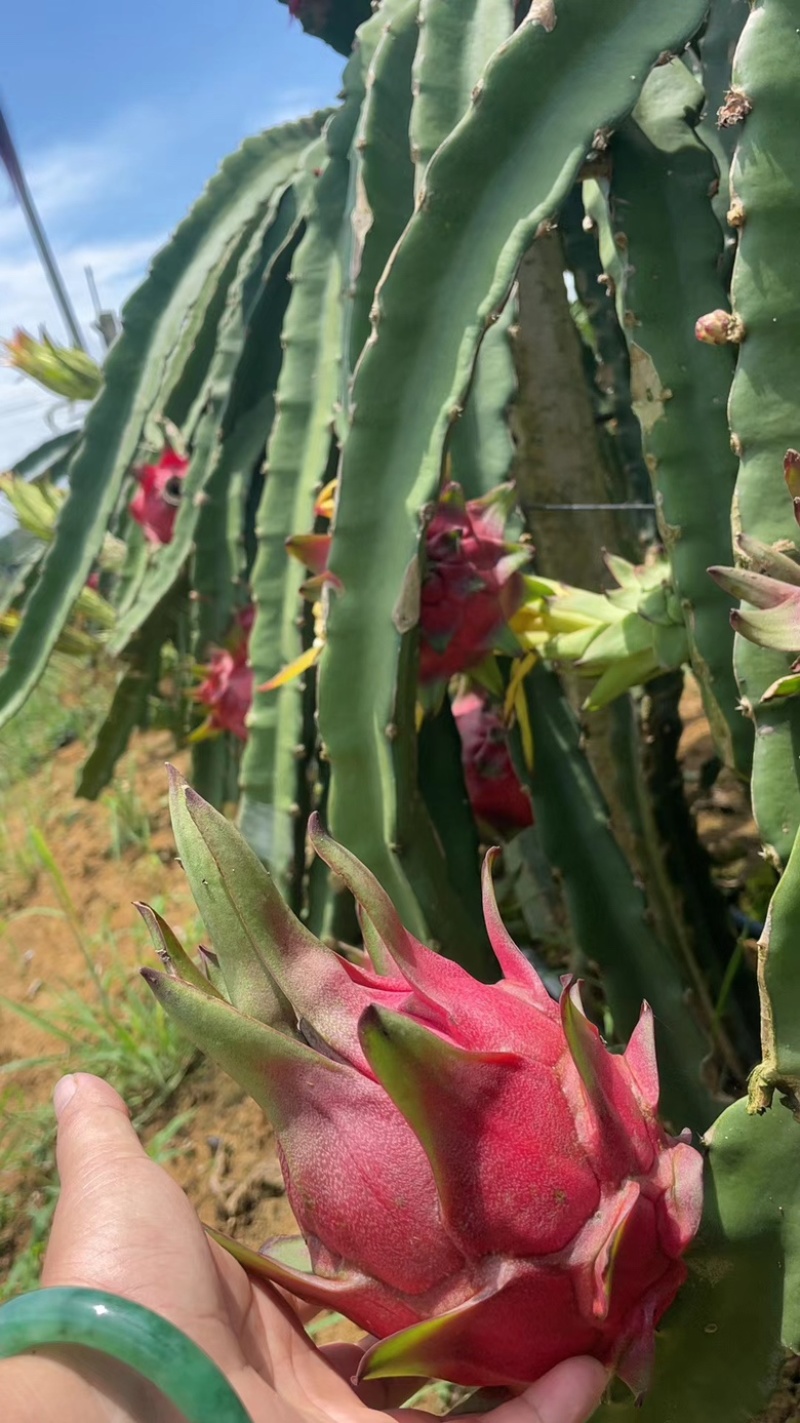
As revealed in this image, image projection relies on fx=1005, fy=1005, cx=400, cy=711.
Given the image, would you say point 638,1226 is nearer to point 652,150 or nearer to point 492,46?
point 652,150

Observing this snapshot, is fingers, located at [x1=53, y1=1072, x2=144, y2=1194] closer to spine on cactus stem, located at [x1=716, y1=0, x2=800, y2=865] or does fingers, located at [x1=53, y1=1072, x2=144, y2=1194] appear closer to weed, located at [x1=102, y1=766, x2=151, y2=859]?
spine on cactus stem, located at [x1=716, y1=0, x2=800, y2=865]

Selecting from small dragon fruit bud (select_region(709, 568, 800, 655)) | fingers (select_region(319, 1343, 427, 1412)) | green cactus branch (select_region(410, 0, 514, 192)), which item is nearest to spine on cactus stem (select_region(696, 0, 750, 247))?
green cactus branch (select_region(410, 0, 514, 192))

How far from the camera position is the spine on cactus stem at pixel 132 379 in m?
1.54

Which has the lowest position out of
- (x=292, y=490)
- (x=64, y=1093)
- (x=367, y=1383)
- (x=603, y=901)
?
(x=367, y=1383)

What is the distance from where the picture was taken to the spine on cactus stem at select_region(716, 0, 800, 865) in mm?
722

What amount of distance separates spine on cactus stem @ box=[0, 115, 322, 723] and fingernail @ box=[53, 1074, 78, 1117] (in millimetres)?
950

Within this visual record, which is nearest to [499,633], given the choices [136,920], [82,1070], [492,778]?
[492,778]

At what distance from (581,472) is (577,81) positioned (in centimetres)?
46

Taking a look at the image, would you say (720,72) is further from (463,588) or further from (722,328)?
(463,588)

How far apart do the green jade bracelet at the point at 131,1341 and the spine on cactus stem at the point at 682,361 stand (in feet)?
2.02

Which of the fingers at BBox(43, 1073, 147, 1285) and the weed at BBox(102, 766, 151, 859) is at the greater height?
the fingers at BBox(43, 1073, 147, 1285)

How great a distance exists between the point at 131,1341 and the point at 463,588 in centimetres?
65

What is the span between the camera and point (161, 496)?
175cm

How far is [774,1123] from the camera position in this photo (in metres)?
0.58
